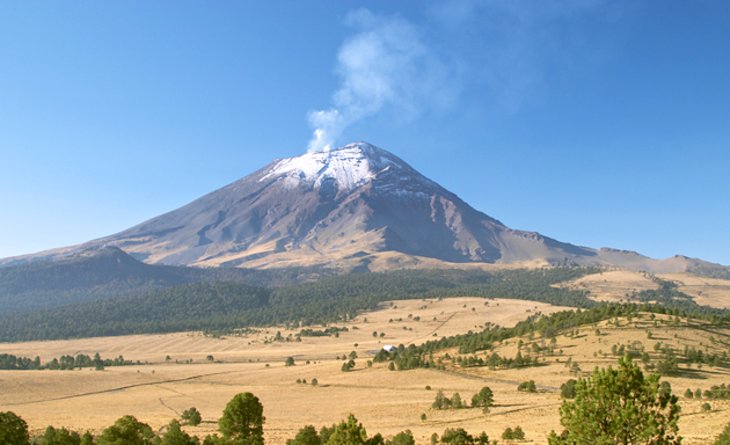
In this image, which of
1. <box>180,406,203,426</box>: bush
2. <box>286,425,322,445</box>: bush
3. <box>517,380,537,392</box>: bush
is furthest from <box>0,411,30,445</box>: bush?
<box>517,380,537,392</box>: bush

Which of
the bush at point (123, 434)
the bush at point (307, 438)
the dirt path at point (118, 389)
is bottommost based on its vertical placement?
the dirt path at point (118, 389)

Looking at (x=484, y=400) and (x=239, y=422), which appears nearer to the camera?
(x=239, y=422)

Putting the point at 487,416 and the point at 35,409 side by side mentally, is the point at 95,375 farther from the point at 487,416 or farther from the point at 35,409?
the point at 487,416

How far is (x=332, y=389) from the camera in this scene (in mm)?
78562

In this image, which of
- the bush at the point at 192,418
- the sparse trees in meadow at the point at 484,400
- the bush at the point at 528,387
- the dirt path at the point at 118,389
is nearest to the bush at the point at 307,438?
the bush at the point at 192,418

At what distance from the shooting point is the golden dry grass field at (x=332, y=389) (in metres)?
49.4

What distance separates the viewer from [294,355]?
132m

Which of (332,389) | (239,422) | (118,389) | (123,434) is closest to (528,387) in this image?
(332,389)

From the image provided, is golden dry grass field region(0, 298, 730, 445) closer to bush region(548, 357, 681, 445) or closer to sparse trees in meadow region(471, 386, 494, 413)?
sparse trees in meadow region(471, 386, 494, 413)

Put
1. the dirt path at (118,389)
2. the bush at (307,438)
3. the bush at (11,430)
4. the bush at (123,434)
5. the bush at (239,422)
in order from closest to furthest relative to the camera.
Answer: the bush at (11,430), the bush at (123,434), the bush at (307,438), the bush at (239,422), the dirt path at (118,389)

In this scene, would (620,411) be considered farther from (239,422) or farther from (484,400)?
(484,400)

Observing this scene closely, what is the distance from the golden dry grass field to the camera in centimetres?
4938

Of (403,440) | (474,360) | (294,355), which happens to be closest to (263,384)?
(474,360)

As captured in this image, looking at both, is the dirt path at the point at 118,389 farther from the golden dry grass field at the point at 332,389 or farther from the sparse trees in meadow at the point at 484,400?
the sparse trees in meadow at the point at 484,400
